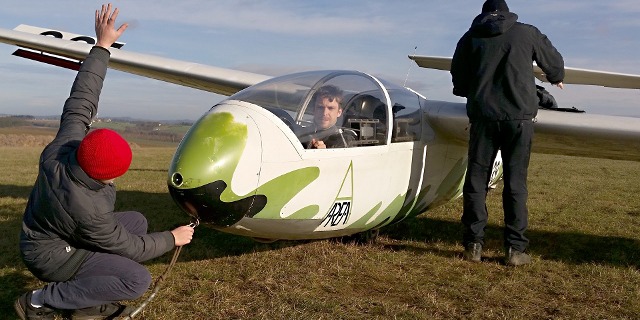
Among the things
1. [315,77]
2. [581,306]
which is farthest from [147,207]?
[581,306]

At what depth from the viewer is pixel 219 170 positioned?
3633 mm

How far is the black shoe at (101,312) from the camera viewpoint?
3.58 m

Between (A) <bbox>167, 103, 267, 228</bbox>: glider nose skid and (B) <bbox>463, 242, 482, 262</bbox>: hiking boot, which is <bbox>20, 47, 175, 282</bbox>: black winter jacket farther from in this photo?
(B) <bbox>463, 242, 482, 262</bbox>: hiking boot

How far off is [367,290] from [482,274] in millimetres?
1280

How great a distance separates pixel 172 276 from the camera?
4.96m

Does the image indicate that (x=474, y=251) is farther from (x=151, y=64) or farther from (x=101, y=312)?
(x=151, y=64)

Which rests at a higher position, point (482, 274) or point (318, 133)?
point (318, 133)

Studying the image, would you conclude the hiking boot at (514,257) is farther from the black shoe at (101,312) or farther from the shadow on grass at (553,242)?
the black shoe at (101,312)

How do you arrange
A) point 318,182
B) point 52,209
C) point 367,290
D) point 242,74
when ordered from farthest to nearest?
1. point 242,74
2. point 367,290
3. point 318,182
4. point 52,209

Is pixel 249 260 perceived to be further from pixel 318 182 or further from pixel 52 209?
pixel 52 209

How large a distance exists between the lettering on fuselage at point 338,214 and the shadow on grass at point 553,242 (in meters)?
1.77

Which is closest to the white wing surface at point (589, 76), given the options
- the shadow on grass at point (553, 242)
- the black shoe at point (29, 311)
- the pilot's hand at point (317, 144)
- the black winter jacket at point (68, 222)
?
the shadow on grass at point (553, 242)

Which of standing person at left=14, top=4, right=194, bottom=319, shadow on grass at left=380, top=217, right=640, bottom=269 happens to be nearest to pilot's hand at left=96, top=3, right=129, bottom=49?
standing person at left=14, top=4, right=194, bottom=319

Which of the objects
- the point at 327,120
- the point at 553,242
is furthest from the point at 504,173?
the point at 327,120
